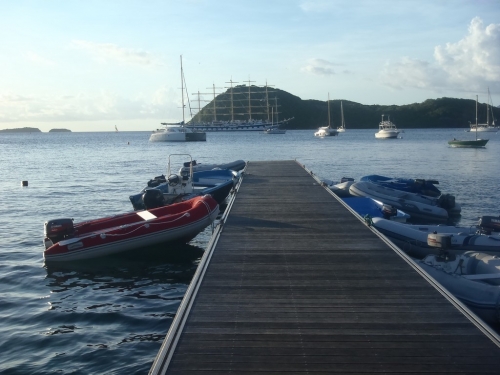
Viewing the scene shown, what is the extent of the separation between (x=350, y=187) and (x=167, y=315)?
35.7 feet

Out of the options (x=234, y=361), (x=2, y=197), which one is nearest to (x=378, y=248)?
(x=234, y=361)

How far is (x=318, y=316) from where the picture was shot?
5988 mm

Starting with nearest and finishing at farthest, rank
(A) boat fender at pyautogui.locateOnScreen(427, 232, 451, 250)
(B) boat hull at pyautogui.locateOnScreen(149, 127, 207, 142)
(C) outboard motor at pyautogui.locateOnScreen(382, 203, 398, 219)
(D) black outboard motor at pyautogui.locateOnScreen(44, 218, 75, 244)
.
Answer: (A) boat fender at pyautogui.locateOnScreen(427, 232, 451, 250), (D) black outboard motor at pyautogui.locateOnScreen(44, 218, 75, 244), (C) outboard motor at pyautogui.locateOnScreen(382, 203, 398, 219), (B) boat hull at pyautogui.locateOnScreen(149, 127, 207, 142)

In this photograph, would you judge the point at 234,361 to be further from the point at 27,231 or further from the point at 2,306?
the point at 27,231

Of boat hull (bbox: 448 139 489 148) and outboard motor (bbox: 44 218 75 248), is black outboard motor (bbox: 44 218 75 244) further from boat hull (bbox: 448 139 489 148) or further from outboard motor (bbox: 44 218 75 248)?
boat hull (bbox: 448 139 489 148)

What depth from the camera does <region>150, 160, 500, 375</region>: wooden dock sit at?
4.95 m

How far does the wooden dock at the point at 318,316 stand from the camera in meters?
4.95

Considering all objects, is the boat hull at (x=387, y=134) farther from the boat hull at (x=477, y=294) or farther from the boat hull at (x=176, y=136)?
the boat hull at (x=477, y=294)

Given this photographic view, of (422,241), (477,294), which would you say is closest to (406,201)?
(422,241)

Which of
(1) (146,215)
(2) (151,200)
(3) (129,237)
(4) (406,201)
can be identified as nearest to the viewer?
(3) (129,237)

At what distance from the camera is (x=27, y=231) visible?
1638 cm

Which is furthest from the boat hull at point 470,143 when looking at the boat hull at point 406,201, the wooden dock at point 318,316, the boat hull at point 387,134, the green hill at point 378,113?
Answer: the green hill at point 378,113

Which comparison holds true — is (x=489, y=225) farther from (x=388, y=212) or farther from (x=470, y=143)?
(x=470, y=143)

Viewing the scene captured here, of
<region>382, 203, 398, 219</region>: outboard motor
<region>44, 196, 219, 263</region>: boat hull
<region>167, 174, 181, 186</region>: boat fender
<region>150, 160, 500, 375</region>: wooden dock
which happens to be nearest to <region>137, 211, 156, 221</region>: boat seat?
<region>44, 196, 219, 263</region>: boat hull
